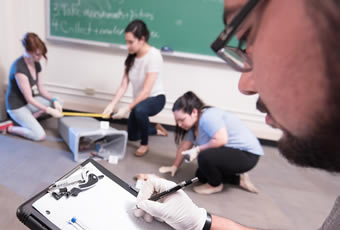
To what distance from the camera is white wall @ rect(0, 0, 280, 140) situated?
2.43 metres

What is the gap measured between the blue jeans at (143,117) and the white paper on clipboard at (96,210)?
121cm

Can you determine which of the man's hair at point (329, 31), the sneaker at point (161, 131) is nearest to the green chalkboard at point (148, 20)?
the sneaker at point (161, 131)

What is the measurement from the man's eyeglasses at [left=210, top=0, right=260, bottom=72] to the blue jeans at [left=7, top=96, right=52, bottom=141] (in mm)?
1914

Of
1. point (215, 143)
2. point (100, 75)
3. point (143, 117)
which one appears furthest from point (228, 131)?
point (100, 75)

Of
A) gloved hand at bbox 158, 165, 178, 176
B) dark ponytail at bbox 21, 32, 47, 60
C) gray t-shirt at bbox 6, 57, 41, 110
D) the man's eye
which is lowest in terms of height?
gloved hand at bbox 158, 165, 178, 176

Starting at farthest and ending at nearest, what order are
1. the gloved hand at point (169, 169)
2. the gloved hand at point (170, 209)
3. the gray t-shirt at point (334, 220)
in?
the gloved hand at point (169, 169), the gloved hand at point (170, 209), the gray t-shirt at point (334, 220)

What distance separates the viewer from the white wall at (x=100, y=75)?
2426 millimetres

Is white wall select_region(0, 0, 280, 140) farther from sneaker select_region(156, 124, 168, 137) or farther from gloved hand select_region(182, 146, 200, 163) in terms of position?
gloved hand select_region(182, 146, 200, 163)

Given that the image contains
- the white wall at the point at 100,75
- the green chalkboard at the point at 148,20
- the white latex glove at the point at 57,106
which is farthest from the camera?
the white wall at the point at 100,75

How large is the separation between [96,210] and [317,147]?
590 mm

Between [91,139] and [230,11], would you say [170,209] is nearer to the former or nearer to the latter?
[230,11]

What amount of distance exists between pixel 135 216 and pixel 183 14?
6.64ft

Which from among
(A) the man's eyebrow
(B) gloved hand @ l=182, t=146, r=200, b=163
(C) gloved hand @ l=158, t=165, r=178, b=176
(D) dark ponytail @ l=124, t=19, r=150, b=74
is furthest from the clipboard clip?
(D) dark ponytail @ l=124, t=19, r=150, b=74

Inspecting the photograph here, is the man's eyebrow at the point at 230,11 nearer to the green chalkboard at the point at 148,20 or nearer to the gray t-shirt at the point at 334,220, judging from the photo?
the gray t-shirt at the point at 334,220
